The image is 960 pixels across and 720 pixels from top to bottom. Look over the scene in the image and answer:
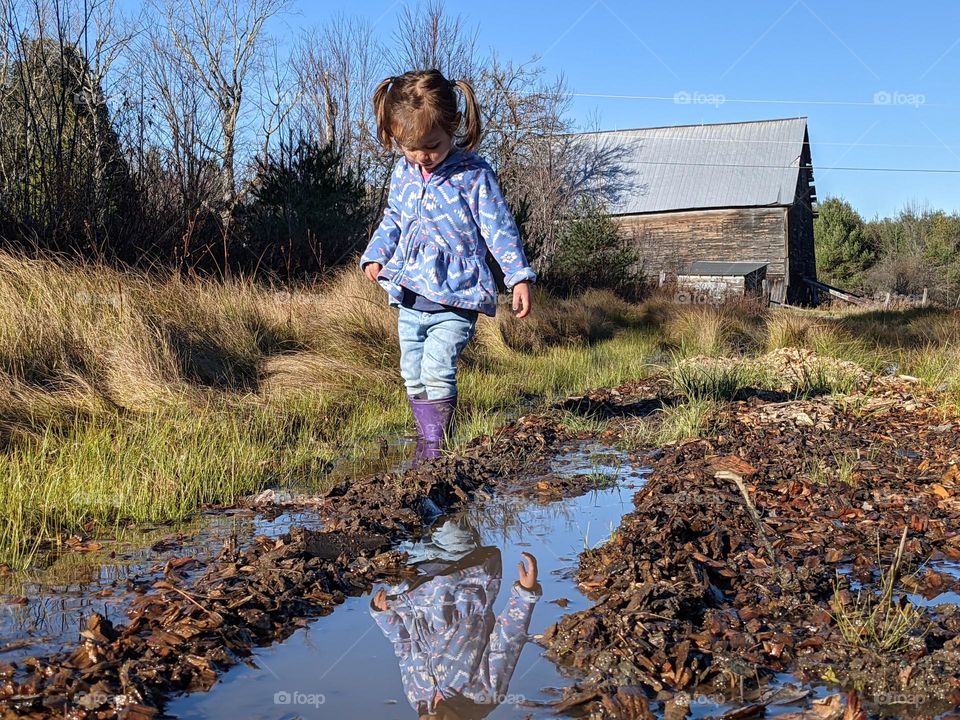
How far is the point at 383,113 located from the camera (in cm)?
438

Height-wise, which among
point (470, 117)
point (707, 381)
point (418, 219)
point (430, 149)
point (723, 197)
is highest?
point (723, 197)

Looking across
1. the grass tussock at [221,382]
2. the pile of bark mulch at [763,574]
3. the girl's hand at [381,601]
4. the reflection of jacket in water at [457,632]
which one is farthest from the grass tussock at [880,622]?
the grass tussock at [221,382]

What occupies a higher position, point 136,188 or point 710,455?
point 136,188

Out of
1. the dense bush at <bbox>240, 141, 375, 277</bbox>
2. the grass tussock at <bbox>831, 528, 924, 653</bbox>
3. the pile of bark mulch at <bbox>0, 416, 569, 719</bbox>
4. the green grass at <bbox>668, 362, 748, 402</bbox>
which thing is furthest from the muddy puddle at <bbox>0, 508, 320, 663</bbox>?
the dense bush at <bbox>240, 141, 375, 277</bbox>

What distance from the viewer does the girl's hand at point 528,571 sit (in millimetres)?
2668

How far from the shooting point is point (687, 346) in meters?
10.9

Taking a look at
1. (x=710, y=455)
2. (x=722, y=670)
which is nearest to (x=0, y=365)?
(x=710, y=455)

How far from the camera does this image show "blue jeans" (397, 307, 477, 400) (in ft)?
15.2

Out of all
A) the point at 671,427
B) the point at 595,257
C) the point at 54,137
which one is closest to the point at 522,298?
the point at 671,427

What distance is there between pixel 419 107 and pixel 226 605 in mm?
2596

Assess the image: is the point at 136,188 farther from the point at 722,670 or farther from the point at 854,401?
the point at 722,670

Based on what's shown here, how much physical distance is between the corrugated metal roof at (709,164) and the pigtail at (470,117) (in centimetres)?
3339

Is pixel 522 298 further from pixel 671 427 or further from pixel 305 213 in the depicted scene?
pixel 305 213

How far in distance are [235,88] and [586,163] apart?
1528cm
